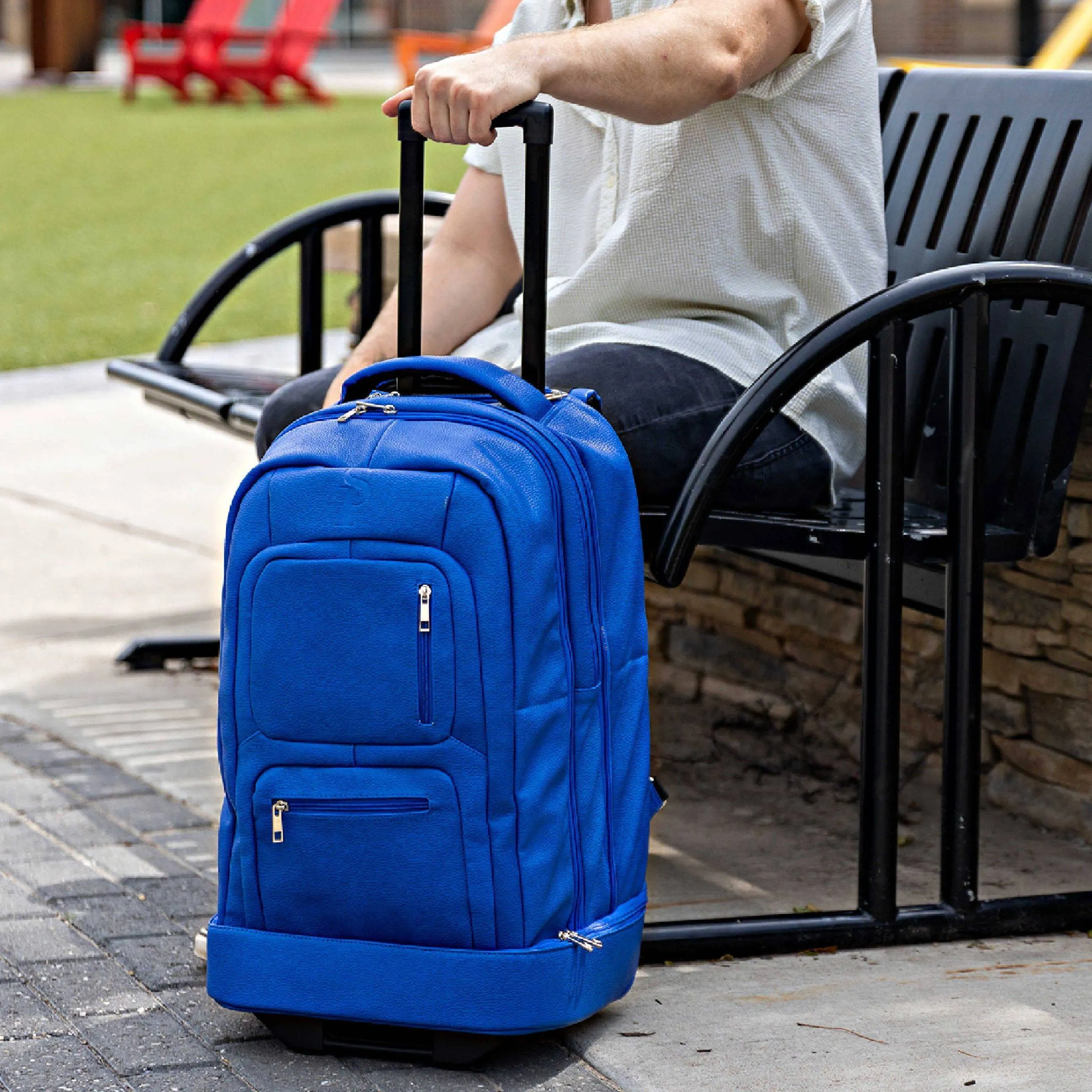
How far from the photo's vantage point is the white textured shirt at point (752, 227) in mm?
2424

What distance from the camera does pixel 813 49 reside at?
237 centimetres

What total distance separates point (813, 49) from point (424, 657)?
0.99 metres

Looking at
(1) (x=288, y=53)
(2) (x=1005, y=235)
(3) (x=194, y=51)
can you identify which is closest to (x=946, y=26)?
(1) (x=288, y=53)

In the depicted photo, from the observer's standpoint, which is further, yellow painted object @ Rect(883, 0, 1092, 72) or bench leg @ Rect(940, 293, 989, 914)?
yellow painted object @ Rect(883, 0, 1092, 72)

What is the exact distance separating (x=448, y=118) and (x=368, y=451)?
40 cm

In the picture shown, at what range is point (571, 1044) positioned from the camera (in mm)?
2074

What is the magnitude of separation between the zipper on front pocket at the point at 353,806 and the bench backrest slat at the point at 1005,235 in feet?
3.15

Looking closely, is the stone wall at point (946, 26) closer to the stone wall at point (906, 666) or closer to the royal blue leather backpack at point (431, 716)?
the stone wall at point (906, 666)

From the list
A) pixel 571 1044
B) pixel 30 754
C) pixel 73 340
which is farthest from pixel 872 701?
pixel 73 340

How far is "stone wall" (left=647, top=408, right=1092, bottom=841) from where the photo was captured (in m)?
2.78

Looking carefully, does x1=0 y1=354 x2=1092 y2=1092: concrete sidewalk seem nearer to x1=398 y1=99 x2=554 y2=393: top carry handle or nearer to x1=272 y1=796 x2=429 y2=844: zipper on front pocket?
x1=272 y1=796 x2=429 y2=844: zipper on front pocket

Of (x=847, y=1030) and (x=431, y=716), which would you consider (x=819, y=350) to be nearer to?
(x=431, y=716)

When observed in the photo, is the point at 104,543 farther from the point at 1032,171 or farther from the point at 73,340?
the point at 73,340

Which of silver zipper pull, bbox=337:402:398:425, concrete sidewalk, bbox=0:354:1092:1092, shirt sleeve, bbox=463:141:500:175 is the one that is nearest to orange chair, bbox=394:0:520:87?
concrete sidewalk, bbox=0:354:1092:1092
